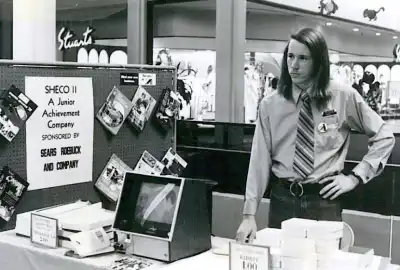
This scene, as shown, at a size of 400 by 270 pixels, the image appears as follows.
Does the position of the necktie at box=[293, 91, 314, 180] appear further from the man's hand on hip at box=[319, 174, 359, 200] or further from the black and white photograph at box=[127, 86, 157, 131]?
the black and white photograph at box=[127, 86, 157, 131]

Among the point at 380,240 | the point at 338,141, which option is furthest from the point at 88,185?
the point at 380,240

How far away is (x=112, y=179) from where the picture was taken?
10.8ft

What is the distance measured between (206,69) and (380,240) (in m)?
2.22

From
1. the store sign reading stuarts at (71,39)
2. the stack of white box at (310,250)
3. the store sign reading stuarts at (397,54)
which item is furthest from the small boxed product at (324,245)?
the store sign reading stuarts at (71,39)

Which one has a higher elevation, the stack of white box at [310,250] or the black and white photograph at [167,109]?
the black and white photograph at [167,109]

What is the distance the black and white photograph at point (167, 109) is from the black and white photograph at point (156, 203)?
111cm

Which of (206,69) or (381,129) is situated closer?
(381,129)

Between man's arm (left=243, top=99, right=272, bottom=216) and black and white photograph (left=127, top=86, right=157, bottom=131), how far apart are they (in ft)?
3.05

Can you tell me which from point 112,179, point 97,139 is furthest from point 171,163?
point 97,139

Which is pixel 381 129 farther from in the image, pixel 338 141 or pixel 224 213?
pixel 224 213

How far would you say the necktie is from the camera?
8.35 feet

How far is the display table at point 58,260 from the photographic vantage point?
7.39 feet

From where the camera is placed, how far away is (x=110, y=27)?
6.26 metres

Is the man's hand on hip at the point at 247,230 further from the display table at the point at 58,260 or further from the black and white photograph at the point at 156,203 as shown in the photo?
the black and white photograph at the point at 156,203
